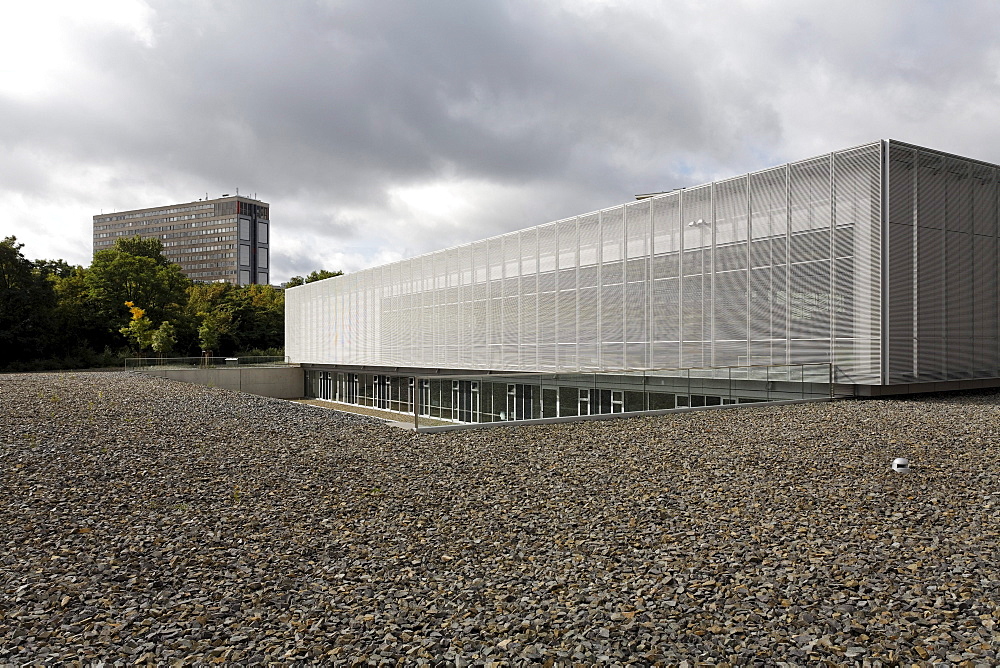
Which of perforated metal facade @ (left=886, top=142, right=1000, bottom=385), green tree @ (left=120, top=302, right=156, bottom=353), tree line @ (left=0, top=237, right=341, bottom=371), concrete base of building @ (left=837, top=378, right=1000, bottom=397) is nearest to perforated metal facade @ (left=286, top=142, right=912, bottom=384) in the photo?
concrete base of building @ (left=837, top=378, right=1000, bottom=397)

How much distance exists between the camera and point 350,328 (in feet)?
159

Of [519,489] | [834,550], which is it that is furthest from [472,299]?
[834,550]

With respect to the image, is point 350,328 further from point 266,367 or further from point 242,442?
point 242,442

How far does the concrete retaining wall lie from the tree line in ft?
35.3

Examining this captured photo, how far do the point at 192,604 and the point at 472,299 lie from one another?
3068 cm

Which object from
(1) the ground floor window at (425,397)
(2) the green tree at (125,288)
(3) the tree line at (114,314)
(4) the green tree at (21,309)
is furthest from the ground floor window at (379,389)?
(2) the green tree at (125,288)

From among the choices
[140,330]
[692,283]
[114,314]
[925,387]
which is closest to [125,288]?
[114,314]

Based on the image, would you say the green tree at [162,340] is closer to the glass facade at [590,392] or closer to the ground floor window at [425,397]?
the glass facade at [590,392]

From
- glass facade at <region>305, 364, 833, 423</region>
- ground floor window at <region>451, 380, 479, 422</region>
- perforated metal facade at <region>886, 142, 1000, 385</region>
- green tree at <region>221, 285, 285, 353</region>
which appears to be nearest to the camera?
ground floor window at <region>451, 380, 479, 422</region>

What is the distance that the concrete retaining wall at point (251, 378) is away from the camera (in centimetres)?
3972

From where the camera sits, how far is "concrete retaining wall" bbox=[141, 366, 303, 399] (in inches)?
1564

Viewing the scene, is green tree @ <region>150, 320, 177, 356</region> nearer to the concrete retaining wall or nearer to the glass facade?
the concrete retaining wall

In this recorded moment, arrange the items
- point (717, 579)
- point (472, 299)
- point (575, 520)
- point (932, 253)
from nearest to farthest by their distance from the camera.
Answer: point (717, 579) < point (575, 520) < point (932, 253) < point (472, 299)

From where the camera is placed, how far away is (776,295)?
68.2ft
